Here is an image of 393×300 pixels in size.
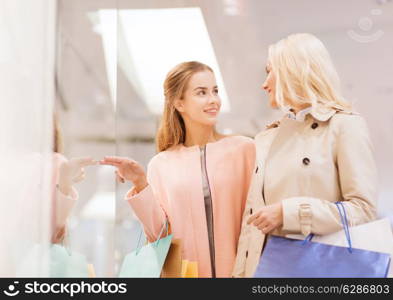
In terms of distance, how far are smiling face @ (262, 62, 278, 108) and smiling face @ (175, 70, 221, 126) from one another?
15 centimetres

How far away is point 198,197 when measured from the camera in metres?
1.88

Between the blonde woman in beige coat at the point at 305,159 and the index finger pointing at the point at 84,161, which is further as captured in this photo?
the index finger pointing at the point at 84,161

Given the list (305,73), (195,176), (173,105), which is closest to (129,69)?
(173,105)

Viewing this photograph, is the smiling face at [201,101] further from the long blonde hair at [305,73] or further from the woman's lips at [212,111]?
the long blonde hair at [305,73]

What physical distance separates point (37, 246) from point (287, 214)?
0.76 metres

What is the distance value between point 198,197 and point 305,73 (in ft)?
1.61

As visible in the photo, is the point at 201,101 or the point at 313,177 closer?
the point at 313,177

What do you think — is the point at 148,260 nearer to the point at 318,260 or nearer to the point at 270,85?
the point at 318,260

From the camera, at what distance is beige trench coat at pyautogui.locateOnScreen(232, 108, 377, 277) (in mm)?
1708

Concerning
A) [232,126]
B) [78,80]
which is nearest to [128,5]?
[78,80]

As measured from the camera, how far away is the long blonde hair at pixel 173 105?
6.34 ft

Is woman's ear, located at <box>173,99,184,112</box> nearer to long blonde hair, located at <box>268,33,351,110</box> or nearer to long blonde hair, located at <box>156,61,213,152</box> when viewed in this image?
long blonde hair, located at <box>156,61,213,152</box>

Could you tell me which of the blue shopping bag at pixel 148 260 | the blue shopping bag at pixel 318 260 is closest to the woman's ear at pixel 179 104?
the blue shopping bag at pixel 148 260

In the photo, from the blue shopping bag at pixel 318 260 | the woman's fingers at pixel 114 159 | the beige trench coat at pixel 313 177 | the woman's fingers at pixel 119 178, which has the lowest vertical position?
the blue shopping bag at pixel 318 260
